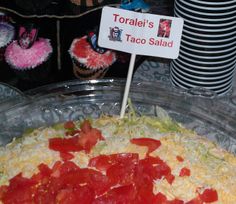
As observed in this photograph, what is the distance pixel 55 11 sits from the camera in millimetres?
2467

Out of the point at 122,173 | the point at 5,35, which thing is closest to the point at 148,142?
the point at 122,173

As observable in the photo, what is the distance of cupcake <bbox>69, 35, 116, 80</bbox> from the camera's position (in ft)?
8.55

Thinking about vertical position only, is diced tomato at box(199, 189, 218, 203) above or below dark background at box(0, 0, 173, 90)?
below

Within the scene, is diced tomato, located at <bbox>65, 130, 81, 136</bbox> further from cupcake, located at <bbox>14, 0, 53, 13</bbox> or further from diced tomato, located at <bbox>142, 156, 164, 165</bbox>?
cupcake, located at <bbox>14, 0, 53, 13</bbox>

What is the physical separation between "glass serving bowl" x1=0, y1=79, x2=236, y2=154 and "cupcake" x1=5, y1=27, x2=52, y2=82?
1.33ft

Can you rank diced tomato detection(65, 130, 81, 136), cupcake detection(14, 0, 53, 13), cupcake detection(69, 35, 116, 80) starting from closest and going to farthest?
diced tomato detection(65, 130, 81, 136) < cupcake detection(14, 0, 53, 13) < cupcake detection(69, 35, 116, 80)

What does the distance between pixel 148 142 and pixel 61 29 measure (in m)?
0.95

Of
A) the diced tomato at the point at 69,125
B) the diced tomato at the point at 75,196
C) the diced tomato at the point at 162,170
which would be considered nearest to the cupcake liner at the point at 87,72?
the diced tomato at the point at 69,125

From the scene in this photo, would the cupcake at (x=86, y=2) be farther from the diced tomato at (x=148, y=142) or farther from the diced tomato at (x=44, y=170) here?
the diced tomato at (x=44, y=170)

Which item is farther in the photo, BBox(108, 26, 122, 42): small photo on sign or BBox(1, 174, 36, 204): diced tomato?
BBox(108, 26, 122, 42): small photo on sign

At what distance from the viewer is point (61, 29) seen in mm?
2662

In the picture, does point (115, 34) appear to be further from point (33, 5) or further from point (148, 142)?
point (33, 5)

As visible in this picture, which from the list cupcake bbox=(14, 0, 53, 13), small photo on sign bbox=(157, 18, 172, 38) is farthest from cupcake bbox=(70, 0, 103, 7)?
small photo on sign bbox=(157, 18, 172, 38)

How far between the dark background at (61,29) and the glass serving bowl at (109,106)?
385mm
